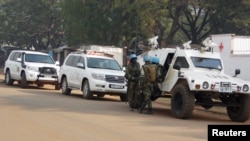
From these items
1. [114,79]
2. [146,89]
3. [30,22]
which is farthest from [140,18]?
[30,22]

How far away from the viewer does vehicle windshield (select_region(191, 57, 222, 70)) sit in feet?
51.1

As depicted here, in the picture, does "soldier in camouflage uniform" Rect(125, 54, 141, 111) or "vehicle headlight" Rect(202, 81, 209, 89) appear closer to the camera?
"vehicle headlight" Rect(202, 81, 209, 89)

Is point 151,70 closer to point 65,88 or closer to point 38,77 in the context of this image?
point 65,88

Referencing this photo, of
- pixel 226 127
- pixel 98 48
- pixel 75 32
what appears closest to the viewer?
pixel 226 127

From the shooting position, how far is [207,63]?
15758 millimetres

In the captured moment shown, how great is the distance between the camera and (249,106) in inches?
576

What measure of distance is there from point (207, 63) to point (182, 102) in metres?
2.02

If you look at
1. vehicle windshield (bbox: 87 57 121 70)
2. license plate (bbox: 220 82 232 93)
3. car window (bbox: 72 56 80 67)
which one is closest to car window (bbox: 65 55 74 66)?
car window (bbox: 72 56 80 67)

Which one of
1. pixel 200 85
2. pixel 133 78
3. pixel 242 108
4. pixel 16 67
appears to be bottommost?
pixel 242 108

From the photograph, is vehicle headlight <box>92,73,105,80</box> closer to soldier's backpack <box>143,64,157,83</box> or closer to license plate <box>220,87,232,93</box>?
soldier's backpack <box>143,64,157,83</box>

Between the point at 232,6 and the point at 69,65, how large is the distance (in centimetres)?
1751

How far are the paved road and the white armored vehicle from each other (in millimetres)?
529

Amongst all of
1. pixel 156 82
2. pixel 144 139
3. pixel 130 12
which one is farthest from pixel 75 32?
pixel 144 139

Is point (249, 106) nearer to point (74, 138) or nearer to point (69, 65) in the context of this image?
point (74, 138)
